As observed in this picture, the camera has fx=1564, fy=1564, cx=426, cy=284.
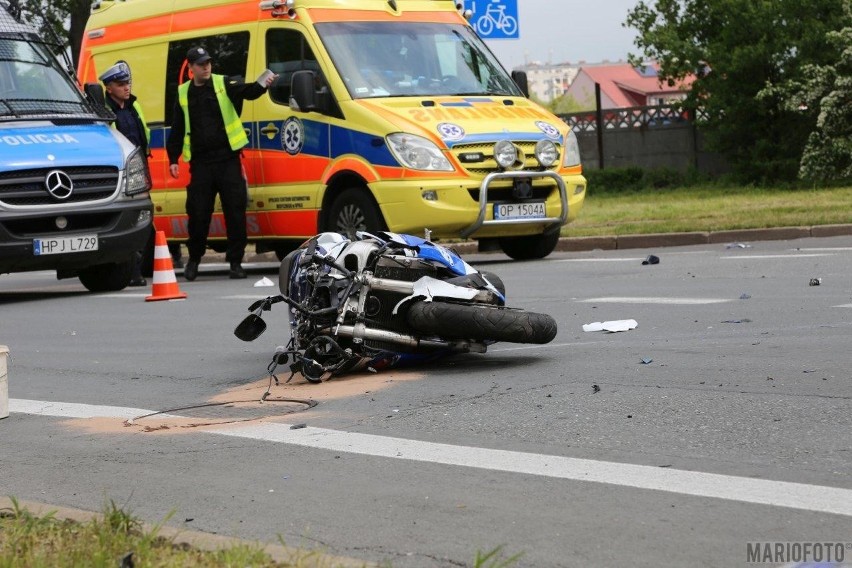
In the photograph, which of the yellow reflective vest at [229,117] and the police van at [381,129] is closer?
the police van at [381,129]

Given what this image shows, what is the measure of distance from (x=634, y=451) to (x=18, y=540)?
213cm

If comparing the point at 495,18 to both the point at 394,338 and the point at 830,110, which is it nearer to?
the point at 830,110

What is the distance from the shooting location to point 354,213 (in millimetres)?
14594

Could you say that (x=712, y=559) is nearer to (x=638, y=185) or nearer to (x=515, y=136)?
(x=515, y=136)

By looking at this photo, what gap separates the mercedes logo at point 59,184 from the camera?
1303cm

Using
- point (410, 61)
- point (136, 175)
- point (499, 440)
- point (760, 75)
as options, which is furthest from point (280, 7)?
point (760, 75)

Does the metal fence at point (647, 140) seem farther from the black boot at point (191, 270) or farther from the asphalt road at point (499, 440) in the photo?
the asphalt road at point (499, 440)

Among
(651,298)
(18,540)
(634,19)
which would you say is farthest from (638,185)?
(18,540)

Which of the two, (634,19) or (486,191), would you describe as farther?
(634,19)

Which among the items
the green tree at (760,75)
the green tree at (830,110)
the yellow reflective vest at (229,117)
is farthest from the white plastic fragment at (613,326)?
the green tree at (760,75)

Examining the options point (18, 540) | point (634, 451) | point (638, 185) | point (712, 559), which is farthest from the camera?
point (638, 185)

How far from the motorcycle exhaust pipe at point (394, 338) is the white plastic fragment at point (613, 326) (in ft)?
4.55

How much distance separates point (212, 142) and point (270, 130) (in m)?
0.59

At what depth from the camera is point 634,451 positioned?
5.39 metres
